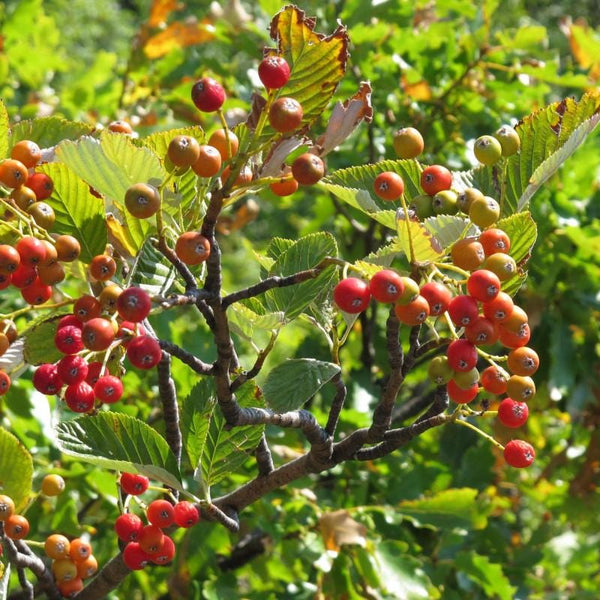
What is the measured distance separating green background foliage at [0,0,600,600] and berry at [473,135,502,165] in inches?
29.8

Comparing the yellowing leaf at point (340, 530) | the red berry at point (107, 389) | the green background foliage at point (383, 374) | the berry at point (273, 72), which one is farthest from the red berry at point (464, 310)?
the yellowing leaf at point (340, 530)

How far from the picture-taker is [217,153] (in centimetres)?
103

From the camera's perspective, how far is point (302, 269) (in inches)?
48.2

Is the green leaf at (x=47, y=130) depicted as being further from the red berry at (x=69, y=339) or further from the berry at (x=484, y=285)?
the berry at (x=484, y=285)

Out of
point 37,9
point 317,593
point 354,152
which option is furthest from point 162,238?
point 37,9

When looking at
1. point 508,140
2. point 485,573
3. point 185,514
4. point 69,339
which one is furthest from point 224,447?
point 485,573

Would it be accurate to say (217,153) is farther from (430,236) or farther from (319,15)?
(319,15)

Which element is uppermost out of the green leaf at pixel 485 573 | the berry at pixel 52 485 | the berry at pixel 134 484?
the berry at pixel 134 484

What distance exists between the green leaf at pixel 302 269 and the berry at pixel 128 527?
39cm

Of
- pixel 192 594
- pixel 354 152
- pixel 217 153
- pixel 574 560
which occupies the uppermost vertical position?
pixel 217 153

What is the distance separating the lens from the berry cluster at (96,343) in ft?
3.16

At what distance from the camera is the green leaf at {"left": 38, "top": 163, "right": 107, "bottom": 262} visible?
121 cm

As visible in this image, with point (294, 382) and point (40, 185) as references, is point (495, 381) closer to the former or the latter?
point (294, 382)

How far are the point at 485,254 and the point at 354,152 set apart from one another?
5.87 feet
